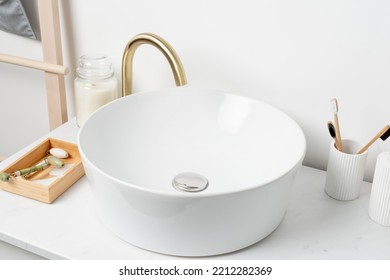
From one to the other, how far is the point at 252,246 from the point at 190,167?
0.24 meters

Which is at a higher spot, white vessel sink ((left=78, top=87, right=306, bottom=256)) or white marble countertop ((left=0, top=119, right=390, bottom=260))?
white vessel sink ((left=78, top=87, right=306, bottom=256))

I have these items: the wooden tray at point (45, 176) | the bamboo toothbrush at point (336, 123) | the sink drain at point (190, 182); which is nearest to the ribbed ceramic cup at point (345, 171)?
the bamboo toothbrush at point (336, 123)

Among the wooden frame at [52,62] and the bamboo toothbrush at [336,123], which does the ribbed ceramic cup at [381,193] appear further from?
the wooden frame at [52,62]

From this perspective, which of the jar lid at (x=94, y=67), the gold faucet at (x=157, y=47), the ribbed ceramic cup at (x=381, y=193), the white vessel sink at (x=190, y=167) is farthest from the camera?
the jar lid at (x=94, y=67)

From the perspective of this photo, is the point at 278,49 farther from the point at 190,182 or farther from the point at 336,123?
the point at 190,182

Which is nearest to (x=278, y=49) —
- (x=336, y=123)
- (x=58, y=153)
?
(x=336, y=123)

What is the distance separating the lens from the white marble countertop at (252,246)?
846 millimetres

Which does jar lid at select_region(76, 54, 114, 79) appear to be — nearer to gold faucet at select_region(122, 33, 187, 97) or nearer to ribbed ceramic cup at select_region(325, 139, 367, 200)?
gold faucet at select_region(122, 33, 187, 97)

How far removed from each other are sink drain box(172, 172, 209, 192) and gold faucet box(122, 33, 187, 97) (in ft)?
0.66

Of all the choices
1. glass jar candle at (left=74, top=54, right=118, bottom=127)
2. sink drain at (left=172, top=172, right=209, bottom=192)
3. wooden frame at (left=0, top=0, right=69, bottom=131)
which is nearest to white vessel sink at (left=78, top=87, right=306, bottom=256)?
sink drain at (left=172, top=172, right=209, bottom=192)

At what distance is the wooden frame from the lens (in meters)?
1.18

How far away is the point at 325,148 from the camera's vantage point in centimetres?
108

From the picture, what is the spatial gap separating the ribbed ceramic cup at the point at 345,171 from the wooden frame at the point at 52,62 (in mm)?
648
